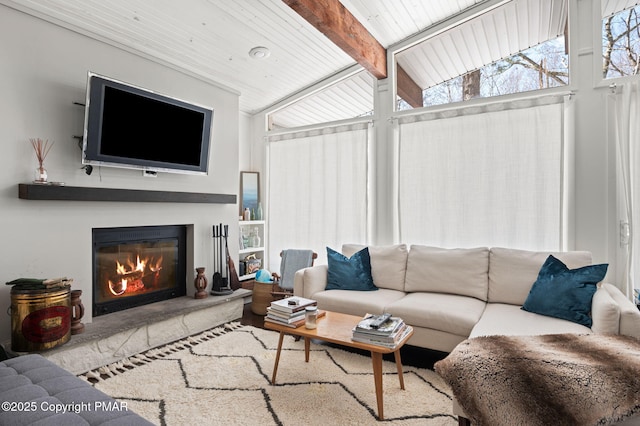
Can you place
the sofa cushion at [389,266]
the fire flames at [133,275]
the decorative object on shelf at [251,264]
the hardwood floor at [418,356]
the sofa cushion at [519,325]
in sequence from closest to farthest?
the sofa cushion at [519,325]
the hardwood floor at [418,356]
the fire flames at [133,275]
the sofa cushion at [389,266]
the decorative object on shelf at [251,264]

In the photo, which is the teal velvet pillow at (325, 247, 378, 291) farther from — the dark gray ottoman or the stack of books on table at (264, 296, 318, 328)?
the dark gray ottoman

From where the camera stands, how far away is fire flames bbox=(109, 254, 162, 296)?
3.22 m

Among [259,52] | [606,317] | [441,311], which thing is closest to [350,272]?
[441,311]

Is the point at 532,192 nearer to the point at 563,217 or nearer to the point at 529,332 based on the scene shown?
the point at 563,217

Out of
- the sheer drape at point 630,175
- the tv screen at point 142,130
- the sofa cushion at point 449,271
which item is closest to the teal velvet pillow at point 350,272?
the sofa cushion at point 449,271

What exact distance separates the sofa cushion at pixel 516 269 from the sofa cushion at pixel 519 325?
0.21 m

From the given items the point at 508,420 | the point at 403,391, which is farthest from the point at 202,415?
the point at 508,420

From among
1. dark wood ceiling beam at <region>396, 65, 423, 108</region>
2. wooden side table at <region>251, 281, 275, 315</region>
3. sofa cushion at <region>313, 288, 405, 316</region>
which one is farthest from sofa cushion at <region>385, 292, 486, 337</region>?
dark wood ceiling beam at <region>396, 65, 423, 108</region>

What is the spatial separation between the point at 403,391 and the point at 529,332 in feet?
2.84

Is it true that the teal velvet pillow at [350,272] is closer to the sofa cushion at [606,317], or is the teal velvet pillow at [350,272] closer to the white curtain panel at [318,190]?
the white curtain panel at [318,190]

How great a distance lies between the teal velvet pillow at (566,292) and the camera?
2445mm

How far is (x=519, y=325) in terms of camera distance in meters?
2.40

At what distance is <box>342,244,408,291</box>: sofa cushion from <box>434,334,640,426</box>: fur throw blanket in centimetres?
154

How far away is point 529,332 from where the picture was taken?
7.43ft
